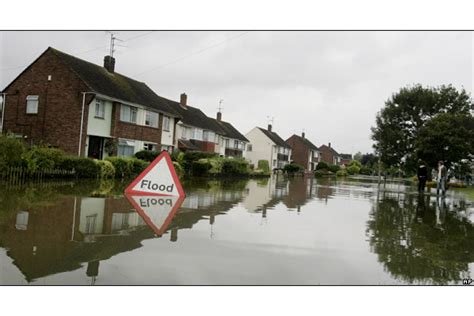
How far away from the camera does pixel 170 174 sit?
491 inches

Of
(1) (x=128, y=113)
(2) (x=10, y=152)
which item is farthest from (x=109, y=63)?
(2) (x=10, y=152)

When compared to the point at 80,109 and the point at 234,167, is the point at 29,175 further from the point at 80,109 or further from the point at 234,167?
the point at 234,167

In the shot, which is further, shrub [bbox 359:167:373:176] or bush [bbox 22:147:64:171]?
shrub [bbox 359:167:373:176]

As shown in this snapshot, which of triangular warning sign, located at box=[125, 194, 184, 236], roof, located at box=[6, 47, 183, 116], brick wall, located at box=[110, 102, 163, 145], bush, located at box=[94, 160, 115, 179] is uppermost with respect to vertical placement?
roof, located at box=[6, 47, 183, 116]

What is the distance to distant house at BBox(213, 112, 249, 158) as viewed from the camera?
183 feet

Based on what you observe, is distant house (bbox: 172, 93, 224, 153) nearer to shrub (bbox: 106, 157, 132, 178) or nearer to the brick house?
the brick house

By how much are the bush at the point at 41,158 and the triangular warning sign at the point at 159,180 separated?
5.99 metres

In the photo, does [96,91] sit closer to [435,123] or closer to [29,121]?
[29,121]

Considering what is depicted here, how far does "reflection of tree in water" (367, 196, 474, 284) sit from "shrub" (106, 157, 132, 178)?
1489cm

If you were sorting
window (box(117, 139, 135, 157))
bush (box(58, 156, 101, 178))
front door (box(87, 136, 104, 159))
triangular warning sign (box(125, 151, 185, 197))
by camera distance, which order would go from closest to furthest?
triangular warning sign (box(125, 151, 185, 197))
bush (box(58, 156, 101, 178))
front door (box(87, 136, 104, 159))
window (box(117, 139, 135, 157))

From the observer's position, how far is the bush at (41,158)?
57.3 feet

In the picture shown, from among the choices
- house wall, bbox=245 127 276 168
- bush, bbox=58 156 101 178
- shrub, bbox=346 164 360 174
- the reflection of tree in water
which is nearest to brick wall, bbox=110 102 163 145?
bush, bbox=58 156 101 178

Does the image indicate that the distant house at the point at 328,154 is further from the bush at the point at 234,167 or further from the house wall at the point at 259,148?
the bush at the point at 234,167

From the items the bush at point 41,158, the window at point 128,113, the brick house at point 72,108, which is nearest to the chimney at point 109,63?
the brick house at point 72,108
